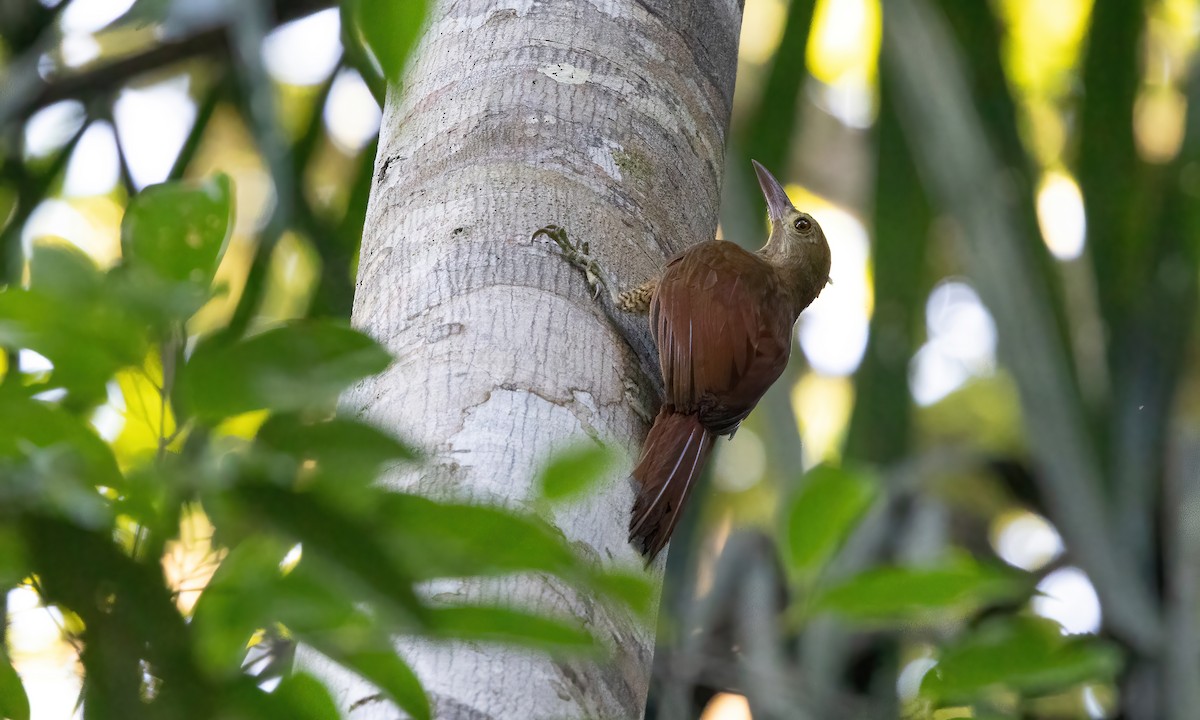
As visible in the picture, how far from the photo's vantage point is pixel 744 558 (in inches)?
128

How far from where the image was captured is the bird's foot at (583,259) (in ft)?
4.36

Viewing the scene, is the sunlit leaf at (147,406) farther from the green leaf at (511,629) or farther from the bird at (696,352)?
the bird at (696,352)

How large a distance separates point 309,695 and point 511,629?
17 centimetres

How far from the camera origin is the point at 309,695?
2.26ft

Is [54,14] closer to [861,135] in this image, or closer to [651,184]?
[651,184]

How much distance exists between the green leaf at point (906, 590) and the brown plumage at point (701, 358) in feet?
1.00

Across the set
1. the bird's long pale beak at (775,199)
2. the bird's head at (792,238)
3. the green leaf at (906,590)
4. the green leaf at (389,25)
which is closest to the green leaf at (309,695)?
the green leaf at (389,25)

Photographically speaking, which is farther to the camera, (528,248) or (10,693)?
(528,248)

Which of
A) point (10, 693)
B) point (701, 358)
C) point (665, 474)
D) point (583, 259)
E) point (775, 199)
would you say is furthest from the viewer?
point (775, 199)

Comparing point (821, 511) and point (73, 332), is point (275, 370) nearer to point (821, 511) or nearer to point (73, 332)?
point (73, 332)

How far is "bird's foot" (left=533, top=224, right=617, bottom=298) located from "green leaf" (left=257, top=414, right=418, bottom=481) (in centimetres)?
75

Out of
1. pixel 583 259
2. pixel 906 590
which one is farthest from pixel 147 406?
pixel 583 259

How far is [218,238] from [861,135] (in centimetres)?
581

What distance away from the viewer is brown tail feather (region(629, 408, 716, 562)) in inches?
53.6
